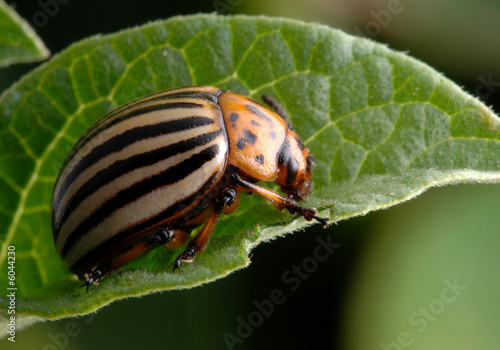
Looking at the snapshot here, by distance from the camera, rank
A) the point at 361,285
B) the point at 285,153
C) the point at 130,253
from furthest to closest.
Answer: the point at 361,285
the point at 285,153
the point at 130,253

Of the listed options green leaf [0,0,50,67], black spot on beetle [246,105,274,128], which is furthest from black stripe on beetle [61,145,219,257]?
green leaf [0,0,50,67]

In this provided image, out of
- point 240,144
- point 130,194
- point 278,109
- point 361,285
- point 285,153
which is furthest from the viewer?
point 361,285

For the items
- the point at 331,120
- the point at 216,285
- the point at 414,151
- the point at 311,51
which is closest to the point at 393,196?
the point at 414,151

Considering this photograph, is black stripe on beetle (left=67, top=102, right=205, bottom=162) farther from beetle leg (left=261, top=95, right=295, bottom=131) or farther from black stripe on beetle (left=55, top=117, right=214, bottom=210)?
beetle leg (left=261, top=95, right=295, bottom=131)

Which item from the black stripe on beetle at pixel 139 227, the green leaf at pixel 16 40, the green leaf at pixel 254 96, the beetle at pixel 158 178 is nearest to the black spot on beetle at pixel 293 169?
the beetle at pixel 158 178

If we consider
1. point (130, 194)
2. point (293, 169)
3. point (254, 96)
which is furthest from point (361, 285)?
point (130, 194)

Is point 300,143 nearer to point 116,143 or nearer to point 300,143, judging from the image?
point 300,143
